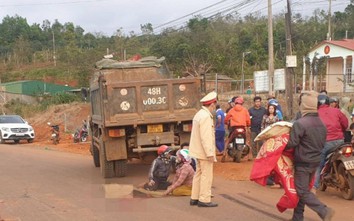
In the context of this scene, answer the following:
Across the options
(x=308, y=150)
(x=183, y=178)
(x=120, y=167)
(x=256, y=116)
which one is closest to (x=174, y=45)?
(x=256, y=116)

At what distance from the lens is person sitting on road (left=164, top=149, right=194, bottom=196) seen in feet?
29.8

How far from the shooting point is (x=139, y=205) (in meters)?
8.55

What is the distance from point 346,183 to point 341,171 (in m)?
0.21

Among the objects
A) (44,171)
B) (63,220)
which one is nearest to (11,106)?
(44,171)

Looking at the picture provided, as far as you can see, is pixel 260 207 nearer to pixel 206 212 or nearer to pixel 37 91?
pixel 206 212

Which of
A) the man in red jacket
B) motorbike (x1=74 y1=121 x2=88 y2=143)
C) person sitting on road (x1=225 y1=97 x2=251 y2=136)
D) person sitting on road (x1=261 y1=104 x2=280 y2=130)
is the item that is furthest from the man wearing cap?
motorbike (x1=74 y1=121 x2=88 y2=143)

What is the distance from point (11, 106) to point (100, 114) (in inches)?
1511

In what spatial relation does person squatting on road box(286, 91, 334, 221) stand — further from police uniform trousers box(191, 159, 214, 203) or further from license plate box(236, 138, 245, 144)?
license plate box(236, 138, 245, 144)

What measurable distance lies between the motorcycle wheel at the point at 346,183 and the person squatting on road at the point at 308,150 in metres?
2.04

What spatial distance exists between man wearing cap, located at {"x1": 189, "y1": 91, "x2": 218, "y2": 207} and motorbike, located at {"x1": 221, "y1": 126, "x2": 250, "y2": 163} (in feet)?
16.5

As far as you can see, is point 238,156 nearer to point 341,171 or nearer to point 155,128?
point 155,128

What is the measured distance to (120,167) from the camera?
11.5 meters

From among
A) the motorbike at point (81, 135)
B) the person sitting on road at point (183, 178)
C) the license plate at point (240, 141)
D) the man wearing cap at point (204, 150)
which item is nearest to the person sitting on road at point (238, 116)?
the license plate at point (240, 141)

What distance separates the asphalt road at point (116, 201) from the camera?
7676 millimetres
